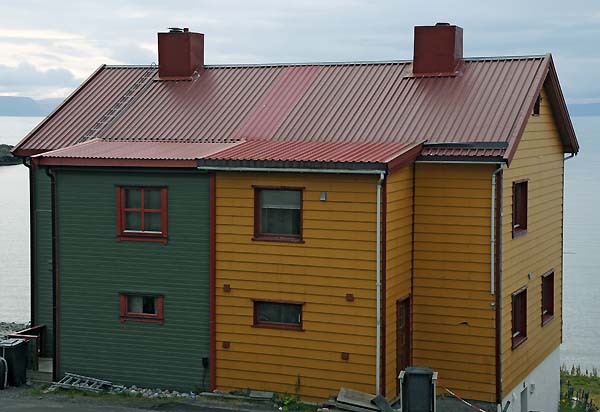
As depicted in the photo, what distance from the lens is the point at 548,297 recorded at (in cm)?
2673

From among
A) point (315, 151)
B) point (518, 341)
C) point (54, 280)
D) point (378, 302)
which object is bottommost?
point (518, 341)

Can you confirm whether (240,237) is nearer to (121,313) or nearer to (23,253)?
(121,313)

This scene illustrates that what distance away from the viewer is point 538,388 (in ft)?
84.0

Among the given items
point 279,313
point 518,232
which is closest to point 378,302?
point 279,313

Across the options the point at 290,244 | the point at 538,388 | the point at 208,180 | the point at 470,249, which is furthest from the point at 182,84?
the point at 538,388

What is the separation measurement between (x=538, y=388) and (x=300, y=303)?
8.33 metres

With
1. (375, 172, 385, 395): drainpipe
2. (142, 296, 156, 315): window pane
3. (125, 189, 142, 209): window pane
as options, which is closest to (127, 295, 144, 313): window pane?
(142, 296, 156, 315): window pane

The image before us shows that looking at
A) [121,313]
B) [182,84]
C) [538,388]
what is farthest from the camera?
[182,84]

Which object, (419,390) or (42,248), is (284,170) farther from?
(42,248)

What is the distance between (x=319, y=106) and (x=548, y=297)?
837 centimetres

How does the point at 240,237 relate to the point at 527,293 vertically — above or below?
above

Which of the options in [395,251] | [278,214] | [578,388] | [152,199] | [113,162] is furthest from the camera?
[578,388]

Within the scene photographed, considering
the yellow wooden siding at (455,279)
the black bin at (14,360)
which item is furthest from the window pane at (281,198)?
the black bin at (14,360)

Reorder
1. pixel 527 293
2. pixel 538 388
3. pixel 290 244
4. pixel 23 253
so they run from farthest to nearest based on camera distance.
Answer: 1. pixel 23 253
2. pixel 538 388
3. pixel 527 293
4. pixel 290 244
